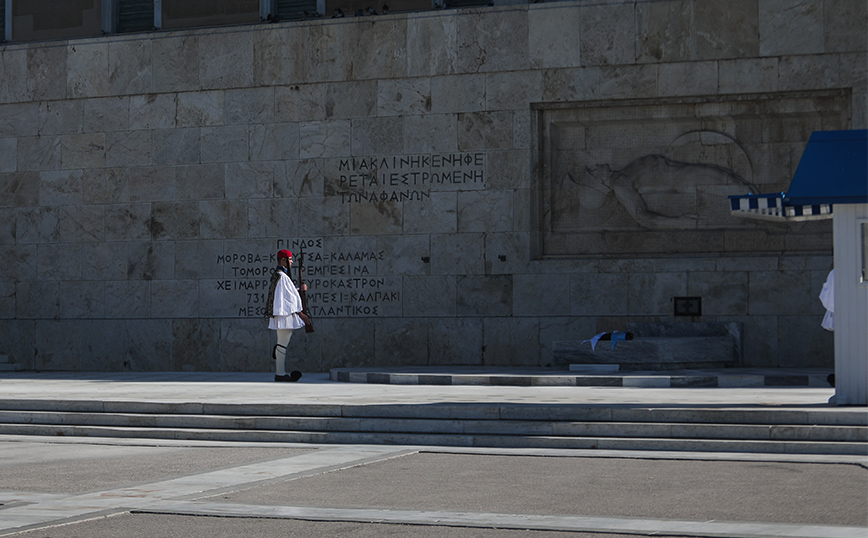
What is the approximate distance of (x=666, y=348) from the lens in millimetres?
19531

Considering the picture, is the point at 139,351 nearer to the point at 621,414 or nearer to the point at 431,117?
the point at 431,117

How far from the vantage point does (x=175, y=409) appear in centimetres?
1459

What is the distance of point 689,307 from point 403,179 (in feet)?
21.5

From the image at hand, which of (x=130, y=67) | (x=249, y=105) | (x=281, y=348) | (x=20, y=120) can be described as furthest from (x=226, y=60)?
(x=281, y=348)

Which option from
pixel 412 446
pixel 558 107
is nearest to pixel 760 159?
pixel 558 107

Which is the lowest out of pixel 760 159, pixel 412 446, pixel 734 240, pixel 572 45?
pixel 412 446

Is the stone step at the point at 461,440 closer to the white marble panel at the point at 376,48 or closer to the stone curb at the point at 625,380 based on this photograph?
the stone curb at the point at 625,380

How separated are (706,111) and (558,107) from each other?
3032 mm

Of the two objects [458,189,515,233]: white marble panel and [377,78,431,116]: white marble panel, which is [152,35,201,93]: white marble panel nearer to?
[377,78,431,116]: white marble panel

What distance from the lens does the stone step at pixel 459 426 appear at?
11844 mm

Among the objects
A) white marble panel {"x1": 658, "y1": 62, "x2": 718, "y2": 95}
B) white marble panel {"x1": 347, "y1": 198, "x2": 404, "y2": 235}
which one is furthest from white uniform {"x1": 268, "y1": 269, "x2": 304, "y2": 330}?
white marble panel {"x1": 658, "y1": 62, "x2": 718, "y2": 95}

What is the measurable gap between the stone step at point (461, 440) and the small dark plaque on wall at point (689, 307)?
1026 centimetres

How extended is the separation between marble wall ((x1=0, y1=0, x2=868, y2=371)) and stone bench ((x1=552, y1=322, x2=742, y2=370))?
2.00ft

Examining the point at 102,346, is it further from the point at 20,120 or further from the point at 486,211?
the point at 486,211
